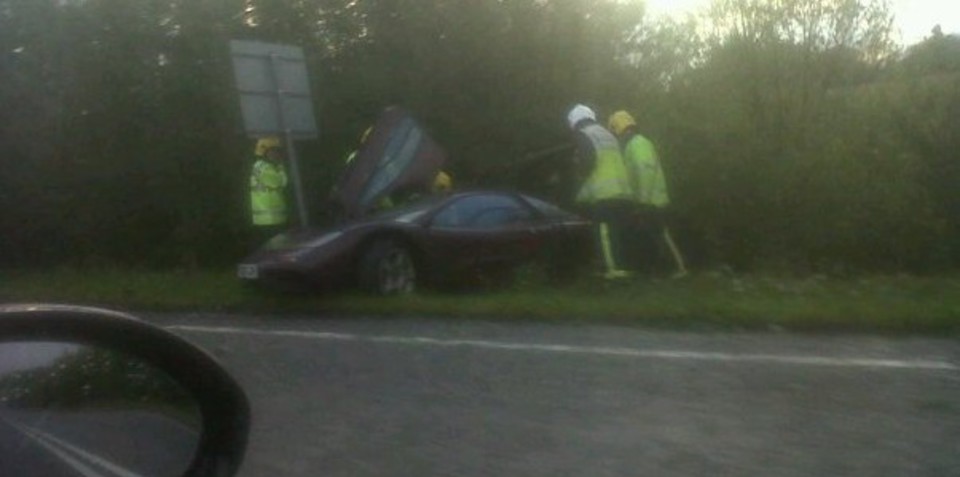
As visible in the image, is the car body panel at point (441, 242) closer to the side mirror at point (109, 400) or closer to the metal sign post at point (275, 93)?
the metal sign post at point (275, 93)

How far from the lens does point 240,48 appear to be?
18766 millimetres

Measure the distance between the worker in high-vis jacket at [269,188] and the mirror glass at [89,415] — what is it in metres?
16.4

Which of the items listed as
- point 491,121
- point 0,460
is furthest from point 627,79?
point 0,460

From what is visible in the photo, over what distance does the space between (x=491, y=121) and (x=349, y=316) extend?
815 cm

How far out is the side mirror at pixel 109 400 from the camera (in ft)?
11.4

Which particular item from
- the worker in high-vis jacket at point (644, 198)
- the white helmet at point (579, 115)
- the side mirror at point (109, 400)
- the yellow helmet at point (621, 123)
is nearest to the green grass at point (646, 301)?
the worker in high-vis jacket at point (644, 198)

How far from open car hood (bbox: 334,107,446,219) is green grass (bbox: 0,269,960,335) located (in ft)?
5.58

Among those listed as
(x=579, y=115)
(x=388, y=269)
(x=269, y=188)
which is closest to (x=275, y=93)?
(x=269, y=188)

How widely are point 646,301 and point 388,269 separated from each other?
10.3 feet

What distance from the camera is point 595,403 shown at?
9.81m

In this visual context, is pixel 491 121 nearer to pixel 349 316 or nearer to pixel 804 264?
pixel 804 264

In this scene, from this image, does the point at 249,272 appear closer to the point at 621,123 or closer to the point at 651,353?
the point at 621,123

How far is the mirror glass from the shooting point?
345cm

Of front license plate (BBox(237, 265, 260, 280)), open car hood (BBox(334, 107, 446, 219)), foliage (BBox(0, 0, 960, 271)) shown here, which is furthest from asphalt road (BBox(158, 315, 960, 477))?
foliage (BBox(0, 0, 960, 271))
